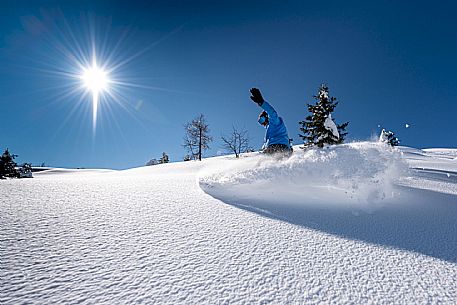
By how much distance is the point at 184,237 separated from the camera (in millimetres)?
1407

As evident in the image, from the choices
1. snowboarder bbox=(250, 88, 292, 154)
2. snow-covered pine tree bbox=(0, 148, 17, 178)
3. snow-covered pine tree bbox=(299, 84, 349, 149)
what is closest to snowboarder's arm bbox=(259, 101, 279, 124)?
snowboarder bbox=(250, 88, 292, 154)

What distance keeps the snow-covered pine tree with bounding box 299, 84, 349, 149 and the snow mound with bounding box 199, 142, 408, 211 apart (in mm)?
16415

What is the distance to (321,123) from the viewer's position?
759 inches

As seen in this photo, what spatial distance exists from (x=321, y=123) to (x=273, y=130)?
53.5ft

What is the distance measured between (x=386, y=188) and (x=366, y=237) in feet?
6.45

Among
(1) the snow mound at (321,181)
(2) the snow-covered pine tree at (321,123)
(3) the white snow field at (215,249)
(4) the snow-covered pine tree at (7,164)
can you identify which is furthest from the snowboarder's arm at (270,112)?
(4) the snow-covered pine tree at (7,164)

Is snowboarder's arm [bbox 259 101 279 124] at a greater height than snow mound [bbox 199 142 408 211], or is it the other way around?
snowboarder's arm [bbox 259 101 279 124]

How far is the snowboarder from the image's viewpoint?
4.72 meters

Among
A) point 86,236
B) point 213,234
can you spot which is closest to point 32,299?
point 86,236

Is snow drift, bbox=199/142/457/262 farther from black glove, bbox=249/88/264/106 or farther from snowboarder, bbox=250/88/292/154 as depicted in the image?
black glove, bbox=249/88/264/106

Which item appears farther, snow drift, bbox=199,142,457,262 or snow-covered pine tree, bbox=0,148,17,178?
snow-covered pine tree, bbox=0,148,17,178

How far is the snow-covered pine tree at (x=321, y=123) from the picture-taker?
18.6 metres

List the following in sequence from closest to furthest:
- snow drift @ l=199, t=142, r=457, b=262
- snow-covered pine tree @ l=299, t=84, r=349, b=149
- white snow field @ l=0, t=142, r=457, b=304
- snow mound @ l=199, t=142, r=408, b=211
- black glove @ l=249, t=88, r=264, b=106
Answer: white snow field @ l=0, t=142, r=457, b=304, snow drift @ l=199, t=142, r=457, b=262, snow mound @ l=199, t=142, r=408, b=211, black glove @ l=249, t=88, r=264, b=106, snow-covered pine tree @ l=299, t=84, r=349, b=149

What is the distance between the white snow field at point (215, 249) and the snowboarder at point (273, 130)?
230 cm
